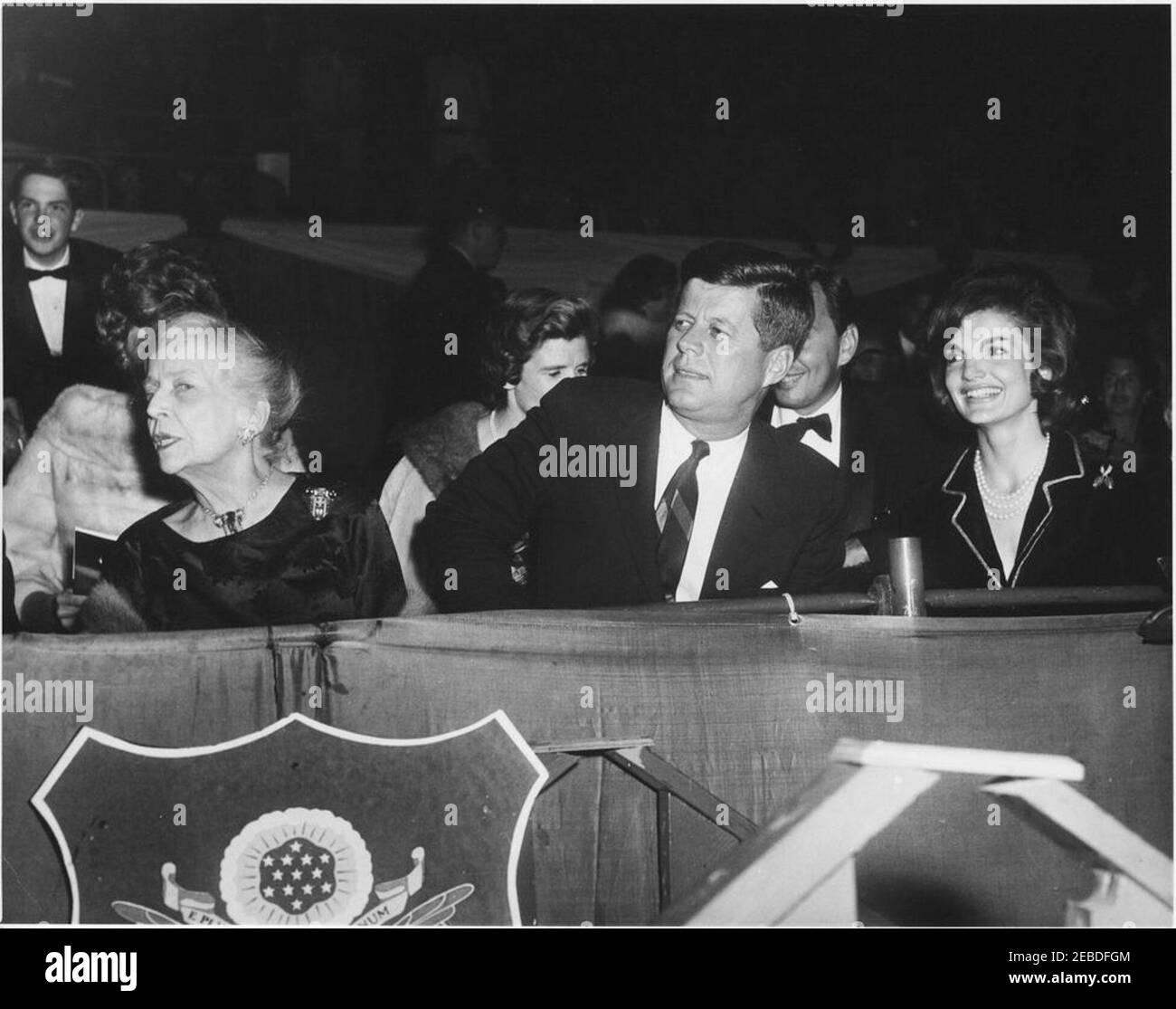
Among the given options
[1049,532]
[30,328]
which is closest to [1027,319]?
[1049,532]

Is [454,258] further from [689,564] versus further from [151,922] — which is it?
[151,922]

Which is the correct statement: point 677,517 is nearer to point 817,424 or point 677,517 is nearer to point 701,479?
point 701,479

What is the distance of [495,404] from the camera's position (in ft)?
11.5

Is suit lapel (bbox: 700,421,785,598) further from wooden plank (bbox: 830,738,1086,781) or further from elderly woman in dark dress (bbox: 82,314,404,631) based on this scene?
wooden plank (bbox: 830,738,1086,781)

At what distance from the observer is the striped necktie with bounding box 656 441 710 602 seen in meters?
3.47

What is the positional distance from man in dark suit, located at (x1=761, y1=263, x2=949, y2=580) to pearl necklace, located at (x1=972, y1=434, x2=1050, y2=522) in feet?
0.44

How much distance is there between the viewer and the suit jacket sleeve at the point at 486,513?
346 cm

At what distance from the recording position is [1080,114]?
3564 mm

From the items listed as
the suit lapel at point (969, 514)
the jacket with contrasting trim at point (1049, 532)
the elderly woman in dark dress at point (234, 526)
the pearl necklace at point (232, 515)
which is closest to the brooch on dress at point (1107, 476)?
the jacket with contrasting trim at point (1049, 532)

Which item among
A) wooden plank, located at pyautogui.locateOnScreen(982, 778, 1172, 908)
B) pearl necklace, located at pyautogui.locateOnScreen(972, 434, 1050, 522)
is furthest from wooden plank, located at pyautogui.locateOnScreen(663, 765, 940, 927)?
pearl necklace, located at pyautogui.locateOnScreen(972, 434, 1050, 522)

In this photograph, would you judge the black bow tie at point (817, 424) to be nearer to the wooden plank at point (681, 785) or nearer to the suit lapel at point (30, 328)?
the wooden plank at point (681, 785)

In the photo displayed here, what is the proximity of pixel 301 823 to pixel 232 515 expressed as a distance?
31.7 inches

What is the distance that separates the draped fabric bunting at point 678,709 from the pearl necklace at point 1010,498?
329mm

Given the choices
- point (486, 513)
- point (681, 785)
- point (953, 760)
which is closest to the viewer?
point (953, 760)
